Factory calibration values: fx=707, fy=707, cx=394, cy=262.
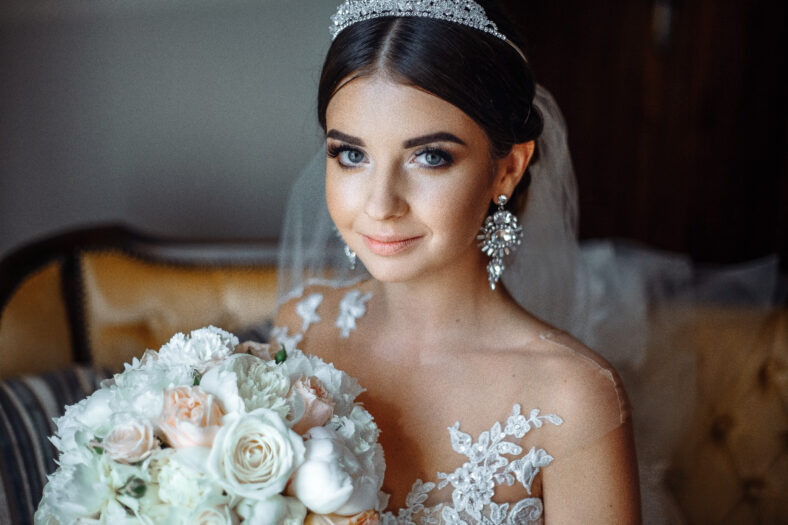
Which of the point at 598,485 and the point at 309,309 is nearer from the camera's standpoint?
the point at 598,485

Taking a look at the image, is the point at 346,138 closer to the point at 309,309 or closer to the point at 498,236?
the point at 498,236

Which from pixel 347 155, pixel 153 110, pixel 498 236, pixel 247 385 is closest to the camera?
pixel 247 385

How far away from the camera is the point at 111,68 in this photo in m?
3.04

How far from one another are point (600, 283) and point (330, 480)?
5.87 ft

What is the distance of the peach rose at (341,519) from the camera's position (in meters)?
1.04

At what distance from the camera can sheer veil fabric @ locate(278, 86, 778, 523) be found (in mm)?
1961

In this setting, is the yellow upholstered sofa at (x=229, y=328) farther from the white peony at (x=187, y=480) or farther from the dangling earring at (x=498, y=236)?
the white peony at (x=187, y=480)

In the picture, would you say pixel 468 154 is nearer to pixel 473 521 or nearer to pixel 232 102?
pixel 473 521

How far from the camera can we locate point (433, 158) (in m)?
1.40

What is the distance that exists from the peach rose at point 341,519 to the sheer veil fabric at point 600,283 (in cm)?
73

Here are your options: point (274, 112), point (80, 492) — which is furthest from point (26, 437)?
point (274, 112)

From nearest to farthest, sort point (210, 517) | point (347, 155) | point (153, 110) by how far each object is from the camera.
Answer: point (210, 517) < point (347, 155) < point (153, 110)

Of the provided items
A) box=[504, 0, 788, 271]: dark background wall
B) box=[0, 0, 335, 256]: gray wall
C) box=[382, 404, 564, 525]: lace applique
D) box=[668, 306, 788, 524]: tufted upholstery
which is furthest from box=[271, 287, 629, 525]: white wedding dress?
box=[504, 0, 788, 271]: dark background wall

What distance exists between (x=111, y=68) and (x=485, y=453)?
7.94 feet
